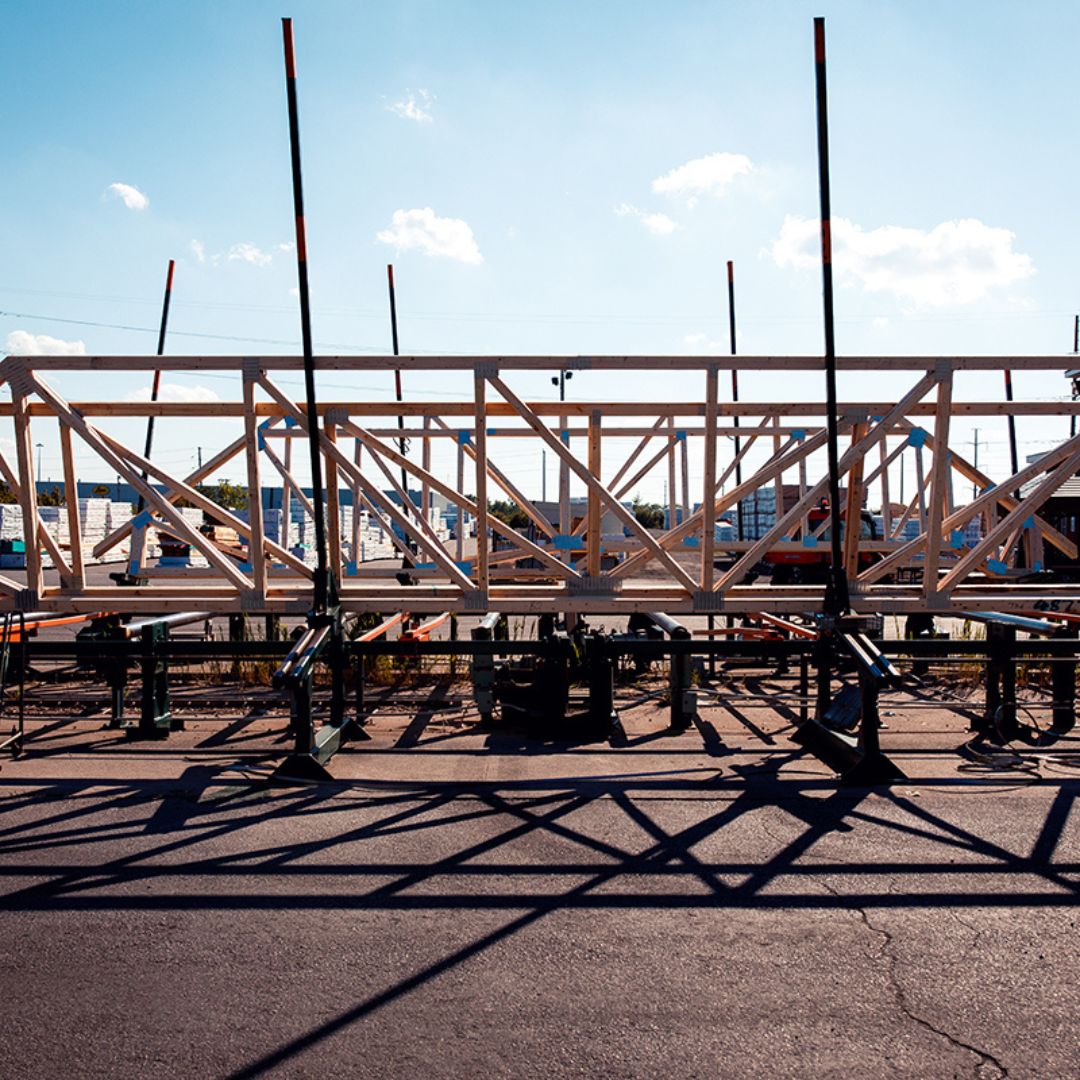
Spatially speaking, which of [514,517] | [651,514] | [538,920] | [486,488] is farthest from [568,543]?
[651,514]

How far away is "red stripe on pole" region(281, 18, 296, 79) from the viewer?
24.7 ft

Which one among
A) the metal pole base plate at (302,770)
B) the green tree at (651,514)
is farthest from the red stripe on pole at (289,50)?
the green tree at (651,514)

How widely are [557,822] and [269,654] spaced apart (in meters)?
3.39

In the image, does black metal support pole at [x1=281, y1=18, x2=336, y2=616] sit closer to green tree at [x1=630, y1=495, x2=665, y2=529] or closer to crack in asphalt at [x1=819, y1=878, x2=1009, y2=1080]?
crack in asphalt at [x1=819, y1=878, x2=1009, y2=1080]

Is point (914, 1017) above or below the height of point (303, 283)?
below

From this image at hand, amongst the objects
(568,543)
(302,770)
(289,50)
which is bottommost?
(302,770)

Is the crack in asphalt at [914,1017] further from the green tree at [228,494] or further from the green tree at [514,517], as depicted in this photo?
the green tree at [228,494]

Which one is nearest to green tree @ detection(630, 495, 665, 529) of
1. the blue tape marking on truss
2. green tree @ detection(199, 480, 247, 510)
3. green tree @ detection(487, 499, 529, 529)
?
green tree @ detection(487, 499, 529, 529)

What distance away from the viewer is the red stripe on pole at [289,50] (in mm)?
7527

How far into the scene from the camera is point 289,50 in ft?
24.7

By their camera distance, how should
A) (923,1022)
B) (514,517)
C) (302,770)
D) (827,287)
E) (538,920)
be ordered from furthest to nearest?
(514,517) → (827,287) → (302,770) → (538,920) → (923,1022)

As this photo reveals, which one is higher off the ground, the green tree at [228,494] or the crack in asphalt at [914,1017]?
the green tree at [228,494]

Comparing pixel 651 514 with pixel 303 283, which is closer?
pixel 303 283

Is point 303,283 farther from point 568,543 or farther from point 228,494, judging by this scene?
point 228,494
